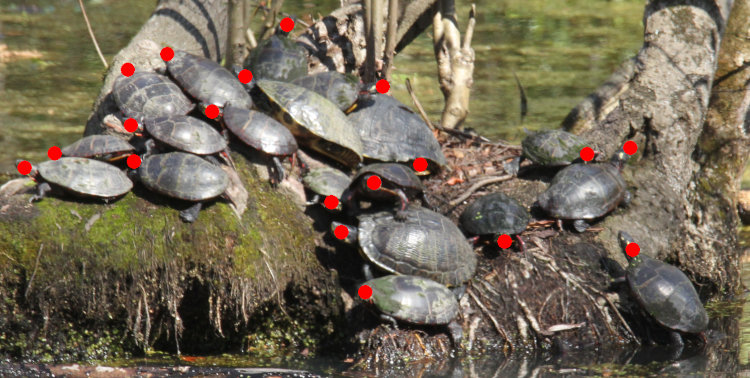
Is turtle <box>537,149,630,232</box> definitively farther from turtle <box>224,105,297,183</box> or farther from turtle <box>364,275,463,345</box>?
turtle <box>224,105,297,183</box>

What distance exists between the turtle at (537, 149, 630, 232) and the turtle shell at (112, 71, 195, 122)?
2.83 meters

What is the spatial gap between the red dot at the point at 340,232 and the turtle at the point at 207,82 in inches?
51.4

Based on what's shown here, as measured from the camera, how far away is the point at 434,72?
10852mm

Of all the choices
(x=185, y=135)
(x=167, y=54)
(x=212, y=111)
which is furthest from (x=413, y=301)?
(x=167, y=54)

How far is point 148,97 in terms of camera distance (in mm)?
5418

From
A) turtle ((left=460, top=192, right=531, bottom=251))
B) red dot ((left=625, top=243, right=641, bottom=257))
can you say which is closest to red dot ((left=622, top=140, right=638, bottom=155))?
red dot ((left=625, top=243, right=641, bottom=257))

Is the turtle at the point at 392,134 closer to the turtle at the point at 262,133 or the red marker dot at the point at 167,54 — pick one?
the turtle at the point at 262,133

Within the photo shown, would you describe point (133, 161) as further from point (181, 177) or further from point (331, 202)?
point (331, 202)

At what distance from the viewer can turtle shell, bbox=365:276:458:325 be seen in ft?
15.3

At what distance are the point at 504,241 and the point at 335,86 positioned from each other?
1.86m

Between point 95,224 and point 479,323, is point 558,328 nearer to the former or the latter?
point 479,323

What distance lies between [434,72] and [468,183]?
4.86 metres

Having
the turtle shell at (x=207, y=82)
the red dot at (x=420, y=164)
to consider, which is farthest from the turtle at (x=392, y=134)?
the turtle shell at (x=207, y=82)

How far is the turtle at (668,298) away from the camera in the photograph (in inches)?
198
